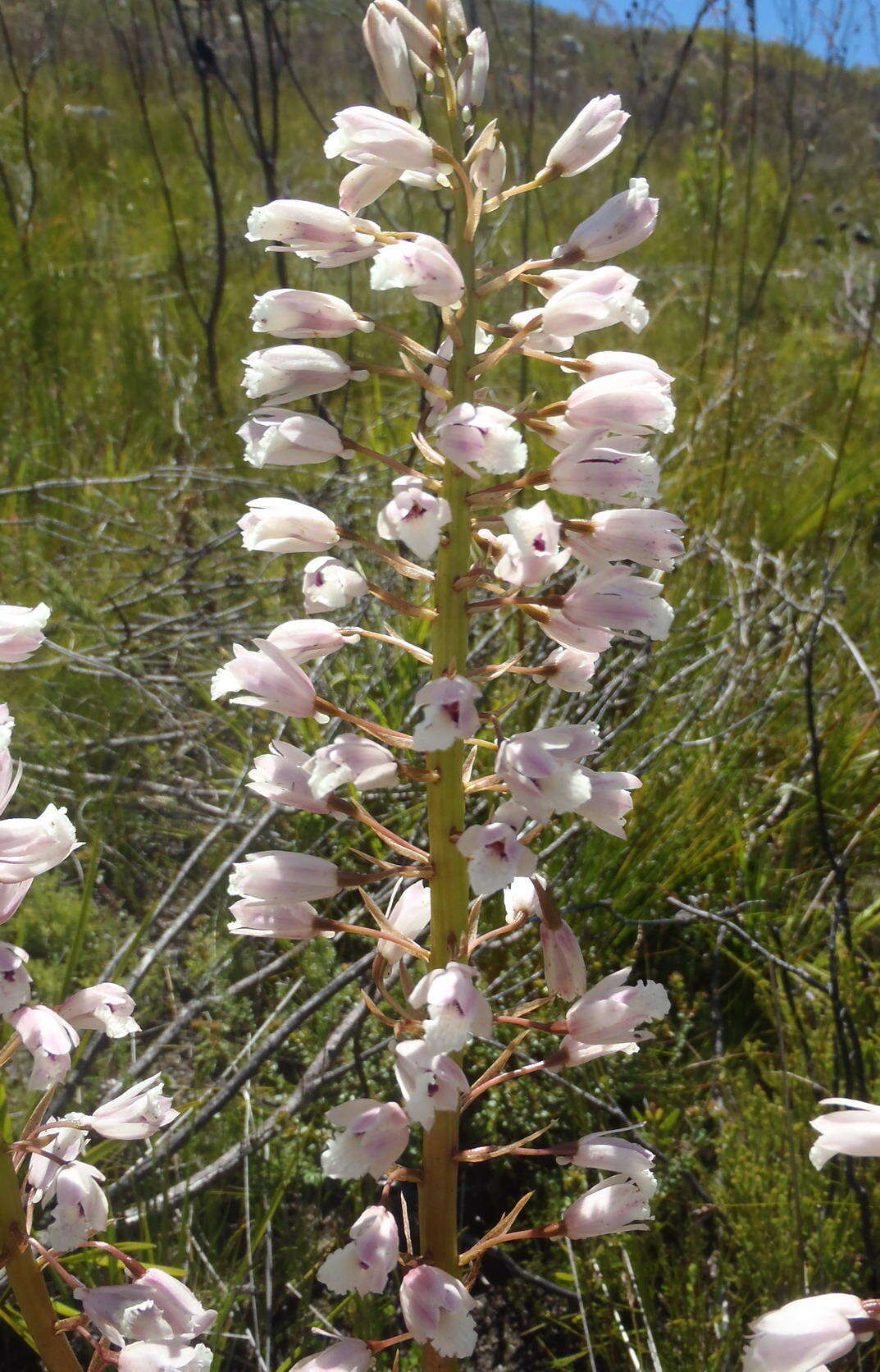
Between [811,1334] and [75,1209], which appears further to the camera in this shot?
[75,1209]

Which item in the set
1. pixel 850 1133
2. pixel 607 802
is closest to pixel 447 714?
pixel 607 802

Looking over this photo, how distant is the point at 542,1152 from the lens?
50.9 inches

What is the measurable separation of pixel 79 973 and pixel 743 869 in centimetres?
144

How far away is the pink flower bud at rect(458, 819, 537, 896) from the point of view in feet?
3.68

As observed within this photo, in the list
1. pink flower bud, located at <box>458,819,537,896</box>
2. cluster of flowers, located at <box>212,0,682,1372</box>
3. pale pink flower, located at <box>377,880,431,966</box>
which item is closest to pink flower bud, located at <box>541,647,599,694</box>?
cluster of flowers, located at <box>212,0,682,1372</box>

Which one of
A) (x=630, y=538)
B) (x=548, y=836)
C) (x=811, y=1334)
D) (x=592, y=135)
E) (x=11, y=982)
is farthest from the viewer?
(x=548, y=836)

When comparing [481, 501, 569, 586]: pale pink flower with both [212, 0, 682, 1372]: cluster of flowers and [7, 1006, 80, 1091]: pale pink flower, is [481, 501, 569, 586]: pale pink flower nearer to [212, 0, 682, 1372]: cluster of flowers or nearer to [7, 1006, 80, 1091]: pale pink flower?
[212, 0, 682, 1372]: cluster of flowers

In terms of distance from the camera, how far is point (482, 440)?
1.14m

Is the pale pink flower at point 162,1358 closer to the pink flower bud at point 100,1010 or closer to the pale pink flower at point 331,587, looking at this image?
the pink flower bud at point 100,1010

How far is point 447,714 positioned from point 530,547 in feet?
0.63

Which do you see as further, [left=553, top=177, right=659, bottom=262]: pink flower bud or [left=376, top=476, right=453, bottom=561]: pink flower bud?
[left=553, top=177, right=659, bottom=262]: pink flower bud

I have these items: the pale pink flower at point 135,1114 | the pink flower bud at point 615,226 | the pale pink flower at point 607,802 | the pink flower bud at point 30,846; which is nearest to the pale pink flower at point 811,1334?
the pale pink flower at point 607,802

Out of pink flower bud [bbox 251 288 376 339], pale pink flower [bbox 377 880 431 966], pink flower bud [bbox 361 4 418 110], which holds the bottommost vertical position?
pale pink flower [bbox 377 880 431 966]

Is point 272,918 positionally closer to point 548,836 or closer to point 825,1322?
point 825,1322
